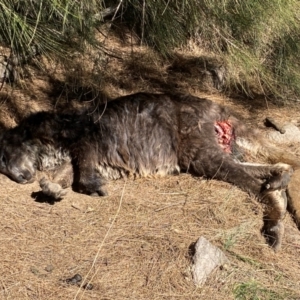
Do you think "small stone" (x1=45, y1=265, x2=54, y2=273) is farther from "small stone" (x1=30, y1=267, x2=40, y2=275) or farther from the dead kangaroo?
the dead kangaroo

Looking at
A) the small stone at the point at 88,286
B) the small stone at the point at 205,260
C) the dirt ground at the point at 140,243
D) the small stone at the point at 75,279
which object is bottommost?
the dirt ground at the point at 140,243

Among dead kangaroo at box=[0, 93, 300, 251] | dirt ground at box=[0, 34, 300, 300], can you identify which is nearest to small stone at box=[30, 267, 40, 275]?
dirt ground at box=[0, 34, 300, 300]

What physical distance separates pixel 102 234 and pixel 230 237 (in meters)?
0.96

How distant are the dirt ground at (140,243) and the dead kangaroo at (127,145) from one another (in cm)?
14

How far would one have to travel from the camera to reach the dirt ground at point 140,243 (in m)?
3.93

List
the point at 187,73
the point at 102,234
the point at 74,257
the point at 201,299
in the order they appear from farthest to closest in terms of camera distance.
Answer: the point at 187,73 < the point at 102,234 < the point at 74,257 < the point at 201,299

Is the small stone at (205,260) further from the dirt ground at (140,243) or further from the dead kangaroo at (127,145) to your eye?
Result: the dead kangaroo at (127,145)

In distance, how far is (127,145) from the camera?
18.0 ft

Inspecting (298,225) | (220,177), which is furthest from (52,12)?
(298,225)

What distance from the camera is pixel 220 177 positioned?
523 cm

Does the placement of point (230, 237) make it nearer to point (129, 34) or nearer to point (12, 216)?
point (12, 216)

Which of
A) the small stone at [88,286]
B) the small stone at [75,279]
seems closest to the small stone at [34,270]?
the small stone at [75,279]

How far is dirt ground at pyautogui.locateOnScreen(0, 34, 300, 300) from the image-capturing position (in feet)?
12.9

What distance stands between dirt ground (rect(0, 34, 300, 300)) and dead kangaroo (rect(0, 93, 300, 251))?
0.14 m
